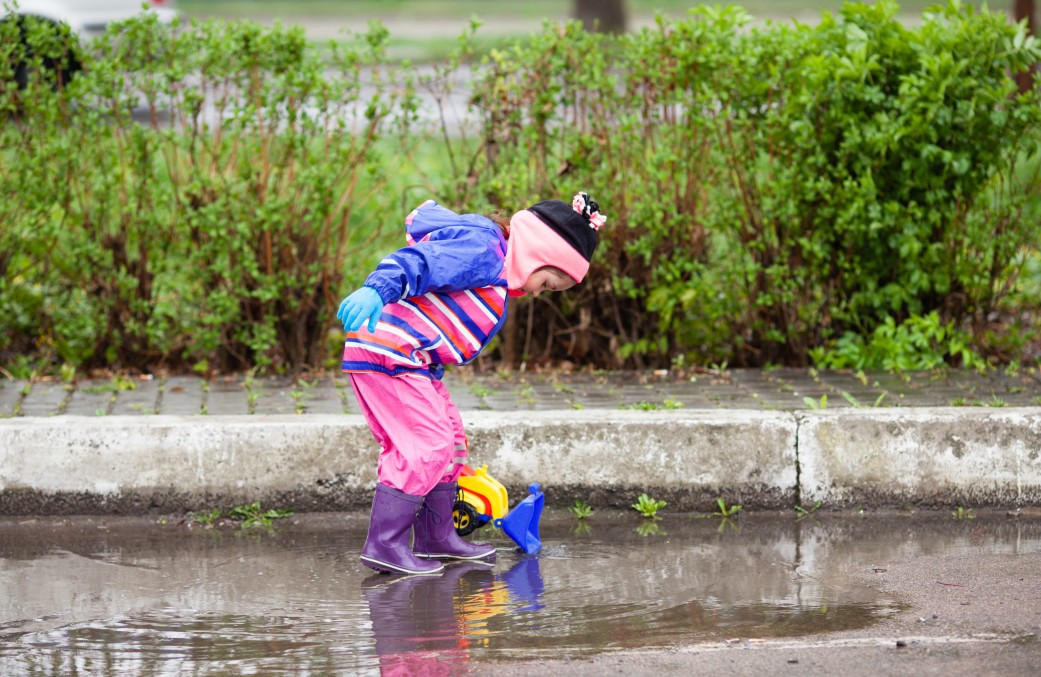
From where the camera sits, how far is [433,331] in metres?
4.29

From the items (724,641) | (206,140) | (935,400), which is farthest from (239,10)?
(724,641)

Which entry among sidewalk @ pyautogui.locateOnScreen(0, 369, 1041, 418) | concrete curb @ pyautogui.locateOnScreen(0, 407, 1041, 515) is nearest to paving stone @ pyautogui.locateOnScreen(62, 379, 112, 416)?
sidewalk @ pyautogui.locateOnScreen(0, 369, 1041, 418)

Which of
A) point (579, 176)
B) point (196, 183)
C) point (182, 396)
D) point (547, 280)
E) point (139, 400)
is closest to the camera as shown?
point (547, 280)

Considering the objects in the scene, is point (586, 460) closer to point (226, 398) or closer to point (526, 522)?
point (526, 522)

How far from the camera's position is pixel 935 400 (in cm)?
561

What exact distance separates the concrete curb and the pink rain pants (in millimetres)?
617

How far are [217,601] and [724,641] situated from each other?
153 centimetres

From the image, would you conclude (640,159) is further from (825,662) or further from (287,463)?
(825,662)

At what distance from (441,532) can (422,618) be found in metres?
0.62

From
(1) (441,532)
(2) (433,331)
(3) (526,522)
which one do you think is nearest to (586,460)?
(3) (526,522)

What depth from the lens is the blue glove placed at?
3.84 metres

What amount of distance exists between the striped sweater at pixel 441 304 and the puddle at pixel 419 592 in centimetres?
71

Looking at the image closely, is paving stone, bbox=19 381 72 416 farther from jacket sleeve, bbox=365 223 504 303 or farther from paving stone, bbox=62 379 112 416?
jacket sleeve, bbox=365 223 504 303

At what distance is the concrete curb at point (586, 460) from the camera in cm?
491
